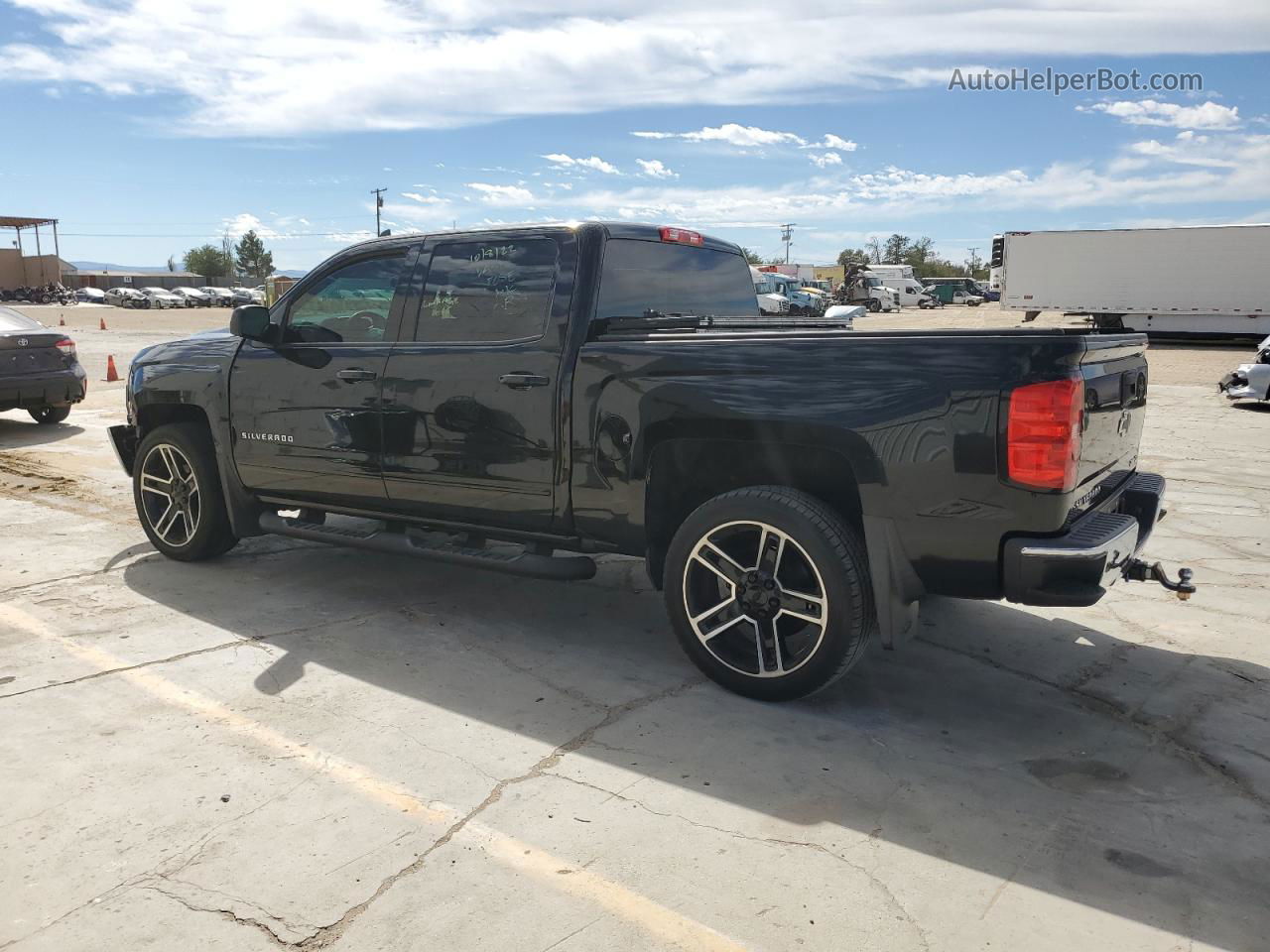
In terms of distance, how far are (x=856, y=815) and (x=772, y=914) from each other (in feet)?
2.00

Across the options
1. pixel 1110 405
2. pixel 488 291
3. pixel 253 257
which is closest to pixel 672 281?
pixel 488 291

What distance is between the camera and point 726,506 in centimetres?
384

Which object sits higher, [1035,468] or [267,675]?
[1035,468]

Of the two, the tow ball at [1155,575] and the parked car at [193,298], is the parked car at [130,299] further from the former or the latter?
the tow ball at [1155,575]

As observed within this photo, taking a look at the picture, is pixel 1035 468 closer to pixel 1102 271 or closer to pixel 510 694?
pixel 510 694

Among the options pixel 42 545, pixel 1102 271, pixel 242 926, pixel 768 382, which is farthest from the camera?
pixel 1102 271

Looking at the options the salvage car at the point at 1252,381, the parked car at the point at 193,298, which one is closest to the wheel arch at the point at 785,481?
the salvage car at the point at 1252,381

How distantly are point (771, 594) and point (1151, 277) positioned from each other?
29.9 m

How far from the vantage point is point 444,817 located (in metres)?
3.04

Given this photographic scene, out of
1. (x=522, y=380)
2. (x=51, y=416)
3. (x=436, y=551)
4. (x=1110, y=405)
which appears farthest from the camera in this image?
(x=51, y=416)

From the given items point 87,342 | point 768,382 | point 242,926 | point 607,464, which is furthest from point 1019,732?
point 87,342

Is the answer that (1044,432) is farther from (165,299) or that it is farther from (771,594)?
(165,299)

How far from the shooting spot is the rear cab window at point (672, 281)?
442 cm

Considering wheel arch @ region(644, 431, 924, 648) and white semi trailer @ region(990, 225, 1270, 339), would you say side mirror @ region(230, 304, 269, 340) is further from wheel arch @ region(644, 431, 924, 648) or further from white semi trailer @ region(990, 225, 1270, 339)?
white semi trailer @ region(990, 225, 1270, 339)
